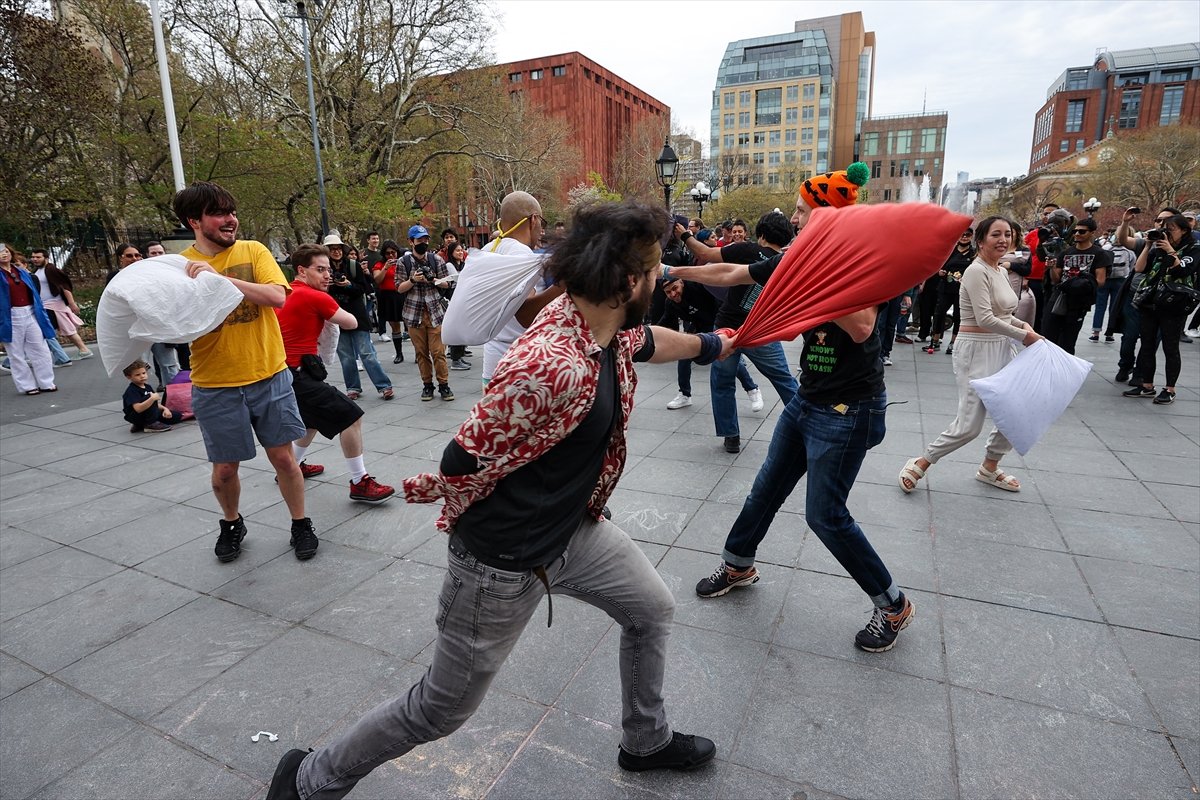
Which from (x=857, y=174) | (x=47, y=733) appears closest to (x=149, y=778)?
(x=47, y=733)

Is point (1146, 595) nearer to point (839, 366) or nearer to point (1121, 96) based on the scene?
point (839, 366)

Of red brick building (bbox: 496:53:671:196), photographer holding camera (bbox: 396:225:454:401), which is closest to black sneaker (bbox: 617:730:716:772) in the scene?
photographer holding camera (bbox: 396:225:454:401)

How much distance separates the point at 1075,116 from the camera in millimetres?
89812

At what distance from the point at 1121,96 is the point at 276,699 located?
116m

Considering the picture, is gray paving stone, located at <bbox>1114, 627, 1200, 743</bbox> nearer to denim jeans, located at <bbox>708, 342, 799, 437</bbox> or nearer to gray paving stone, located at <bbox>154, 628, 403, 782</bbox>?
denim jeans, located at <bbox>708, 342, 799, 437</bbox>

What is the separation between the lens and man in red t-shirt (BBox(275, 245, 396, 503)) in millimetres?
4301

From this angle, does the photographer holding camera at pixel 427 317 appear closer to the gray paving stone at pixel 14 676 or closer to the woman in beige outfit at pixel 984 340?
the gray paving stone at pixel 14 676

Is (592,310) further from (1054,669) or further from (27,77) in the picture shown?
(27,77)

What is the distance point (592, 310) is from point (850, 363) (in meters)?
1.46

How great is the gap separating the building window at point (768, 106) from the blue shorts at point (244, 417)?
10486 cm

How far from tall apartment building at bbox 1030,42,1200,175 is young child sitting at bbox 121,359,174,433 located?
97.7 m

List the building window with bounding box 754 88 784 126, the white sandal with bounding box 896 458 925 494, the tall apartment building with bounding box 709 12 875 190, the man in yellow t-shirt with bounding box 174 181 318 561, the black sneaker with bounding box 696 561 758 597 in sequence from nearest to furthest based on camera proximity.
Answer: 1. the black sneaker with bounding box 696 561 758 597
2. the man in yellow t-shirt with bounding box 174 181 318 561
3. the white sandal with bounding box 896 458 925 494
4. the tall apartment building with bounding box 709 12 875 190
5. the building window with bounding box 754 88 784 126

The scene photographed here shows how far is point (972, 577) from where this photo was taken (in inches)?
130

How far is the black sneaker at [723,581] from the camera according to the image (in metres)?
3.17
